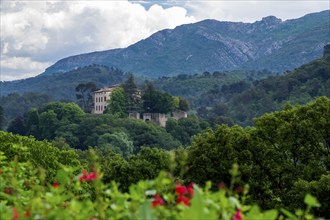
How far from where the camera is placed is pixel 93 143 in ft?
415

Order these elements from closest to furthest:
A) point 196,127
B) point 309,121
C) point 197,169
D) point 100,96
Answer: point 309,121
point 197,169
point 196,127
point 100,96

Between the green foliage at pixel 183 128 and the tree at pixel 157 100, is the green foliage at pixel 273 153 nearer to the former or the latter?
the green foliage at pixel 183 128

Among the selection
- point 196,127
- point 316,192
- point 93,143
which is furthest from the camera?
point 196,127

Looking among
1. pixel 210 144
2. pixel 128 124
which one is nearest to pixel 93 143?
pixel 128 124

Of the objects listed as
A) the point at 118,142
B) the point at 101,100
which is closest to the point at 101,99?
the point at 101,100

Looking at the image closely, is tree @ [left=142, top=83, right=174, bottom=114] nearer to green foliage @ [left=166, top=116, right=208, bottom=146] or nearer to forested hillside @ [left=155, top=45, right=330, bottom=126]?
green foliage @ [left=166, top=116, right=208, bottom=146]

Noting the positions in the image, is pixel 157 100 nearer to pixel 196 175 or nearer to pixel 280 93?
pixel 280 93

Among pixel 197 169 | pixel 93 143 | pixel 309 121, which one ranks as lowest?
pixel 93 143

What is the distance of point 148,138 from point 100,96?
33.4 m

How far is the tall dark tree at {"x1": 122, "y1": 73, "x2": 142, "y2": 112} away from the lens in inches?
5610

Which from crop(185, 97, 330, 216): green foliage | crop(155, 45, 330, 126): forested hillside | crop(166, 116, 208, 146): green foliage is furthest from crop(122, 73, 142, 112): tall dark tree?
crop(185, 97, 330, 216): green foliage

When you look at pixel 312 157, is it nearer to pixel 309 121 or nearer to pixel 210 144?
pixel 309 121

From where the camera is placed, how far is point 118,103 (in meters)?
141

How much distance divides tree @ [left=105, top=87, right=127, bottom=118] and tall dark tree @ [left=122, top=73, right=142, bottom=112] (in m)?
1.09
